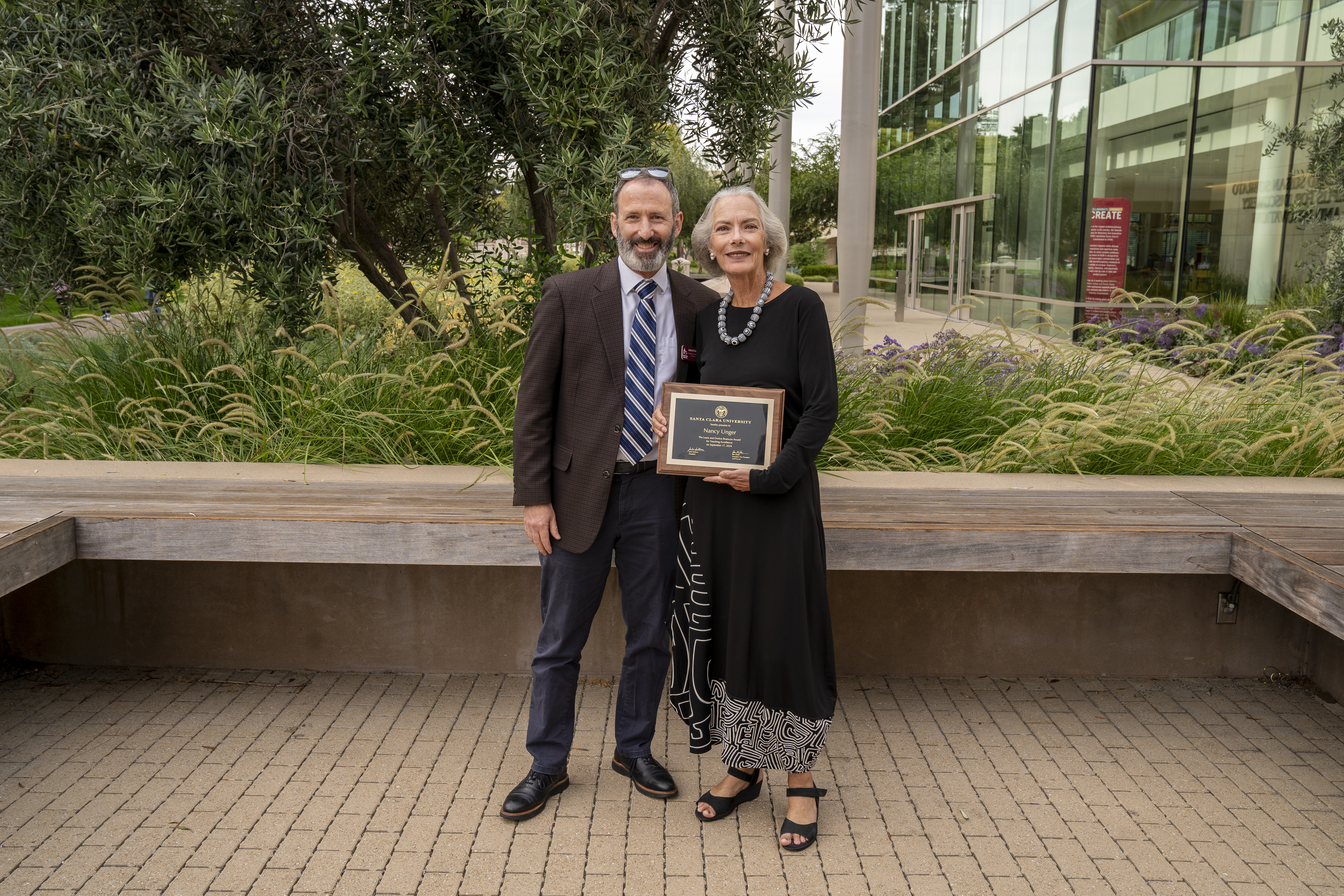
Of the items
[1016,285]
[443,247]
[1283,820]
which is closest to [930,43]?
[1016,285]

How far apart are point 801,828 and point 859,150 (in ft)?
20.1

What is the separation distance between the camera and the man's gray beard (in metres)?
2.93

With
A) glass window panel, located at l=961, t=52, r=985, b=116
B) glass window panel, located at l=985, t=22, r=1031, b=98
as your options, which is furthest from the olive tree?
glass window panel, located at l=961, t=52, r=985, b=116

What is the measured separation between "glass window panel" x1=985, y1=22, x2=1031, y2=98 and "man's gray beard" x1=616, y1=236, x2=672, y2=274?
14.8 metres

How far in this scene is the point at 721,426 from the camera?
9.11 ft

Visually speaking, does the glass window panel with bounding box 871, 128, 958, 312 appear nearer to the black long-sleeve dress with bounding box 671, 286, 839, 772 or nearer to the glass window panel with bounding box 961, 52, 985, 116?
the glass window panel with bounding box 961, 52, 985, 116

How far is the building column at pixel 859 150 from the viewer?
25.2 ft

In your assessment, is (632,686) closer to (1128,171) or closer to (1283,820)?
(1283,820)

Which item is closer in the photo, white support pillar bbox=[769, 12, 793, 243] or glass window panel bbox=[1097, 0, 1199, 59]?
glass window panel bbox=[1097, 0, 1199, 59]

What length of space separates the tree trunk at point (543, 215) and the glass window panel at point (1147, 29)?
10766 mm

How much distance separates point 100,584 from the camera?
4145mm

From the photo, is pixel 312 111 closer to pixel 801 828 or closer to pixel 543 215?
pixel 543 215

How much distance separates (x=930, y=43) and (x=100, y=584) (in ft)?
Result: 68.2

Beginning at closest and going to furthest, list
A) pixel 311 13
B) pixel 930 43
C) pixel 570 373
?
pixel 570 373 < pixel 311 13 < pixel 930 43
